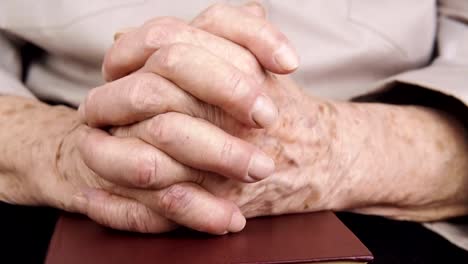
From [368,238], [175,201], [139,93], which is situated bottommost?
[368,238]

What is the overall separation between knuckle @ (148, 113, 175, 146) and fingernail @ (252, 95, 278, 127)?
92mm

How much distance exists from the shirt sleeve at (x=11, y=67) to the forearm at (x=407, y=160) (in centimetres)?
53

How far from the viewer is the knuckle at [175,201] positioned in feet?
1.92

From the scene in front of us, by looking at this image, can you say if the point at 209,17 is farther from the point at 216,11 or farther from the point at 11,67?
the point at 11,67

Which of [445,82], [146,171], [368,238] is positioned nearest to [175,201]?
[146,171]

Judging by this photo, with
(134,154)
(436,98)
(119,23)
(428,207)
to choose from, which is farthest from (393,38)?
(134,154)

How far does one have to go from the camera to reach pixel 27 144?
0.78m

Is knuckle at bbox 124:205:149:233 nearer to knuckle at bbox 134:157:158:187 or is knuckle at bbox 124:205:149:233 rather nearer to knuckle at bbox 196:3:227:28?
knuckle at bbox 134:157:158:187

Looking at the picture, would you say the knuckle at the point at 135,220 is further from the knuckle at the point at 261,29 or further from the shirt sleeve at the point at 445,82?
the shirt sleeve at the point at 445,82

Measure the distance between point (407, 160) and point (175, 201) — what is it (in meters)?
0.39

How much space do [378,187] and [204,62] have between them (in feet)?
1.13

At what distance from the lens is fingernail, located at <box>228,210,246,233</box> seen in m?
0.61

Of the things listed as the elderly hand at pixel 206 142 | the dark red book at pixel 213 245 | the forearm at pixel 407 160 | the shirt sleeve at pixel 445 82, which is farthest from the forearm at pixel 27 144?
the shirt sleeve at pixel 445 82

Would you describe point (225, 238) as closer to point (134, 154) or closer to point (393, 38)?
point (134, 154)
